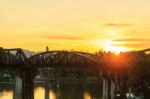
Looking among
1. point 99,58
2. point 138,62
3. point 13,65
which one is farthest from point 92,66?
point 13,65

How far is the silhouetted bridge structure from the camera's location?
96750 mm

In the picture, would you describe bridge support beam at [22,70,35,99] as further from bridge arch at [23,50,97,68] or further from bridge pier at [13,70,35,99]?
bridge arch at [23,50,97,68]

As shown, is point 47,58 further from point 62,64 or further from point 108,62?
→ point 108,62

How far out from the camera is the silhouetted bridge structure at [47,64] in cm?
9675

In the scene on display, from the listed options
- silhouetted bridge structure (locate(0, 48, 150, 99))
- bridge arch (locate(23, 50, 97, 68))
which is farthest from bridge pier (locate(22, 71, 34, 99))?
bridge arch (locate(23, 50, 97, 68))

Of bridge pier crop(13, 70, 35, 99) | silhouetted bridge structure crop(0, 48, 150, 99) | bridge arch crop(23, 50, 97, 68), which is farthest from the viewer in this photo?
bridge pier crop(13, 70, 35, 99)

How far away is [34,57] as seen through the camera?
10919 centimetres

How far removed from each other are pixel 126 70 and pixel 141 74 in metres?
24.7

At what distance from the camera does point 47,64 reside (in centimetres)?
10738

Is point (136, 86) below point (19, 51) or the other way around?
below

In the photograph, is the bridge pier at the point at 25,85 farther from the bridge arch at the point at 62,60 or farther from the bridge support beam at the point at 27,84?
the bridge arch at the point at 62,60

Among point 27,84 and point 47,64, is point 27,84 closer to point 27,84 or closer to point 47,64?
point 27,84

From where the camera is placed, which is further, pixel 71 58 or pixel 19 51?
pixel 19 51

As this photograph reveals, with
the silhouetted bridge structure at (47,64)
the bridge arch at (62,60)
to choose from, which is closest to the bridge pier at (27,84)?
the silhouetted bridge structure at (47,64)
